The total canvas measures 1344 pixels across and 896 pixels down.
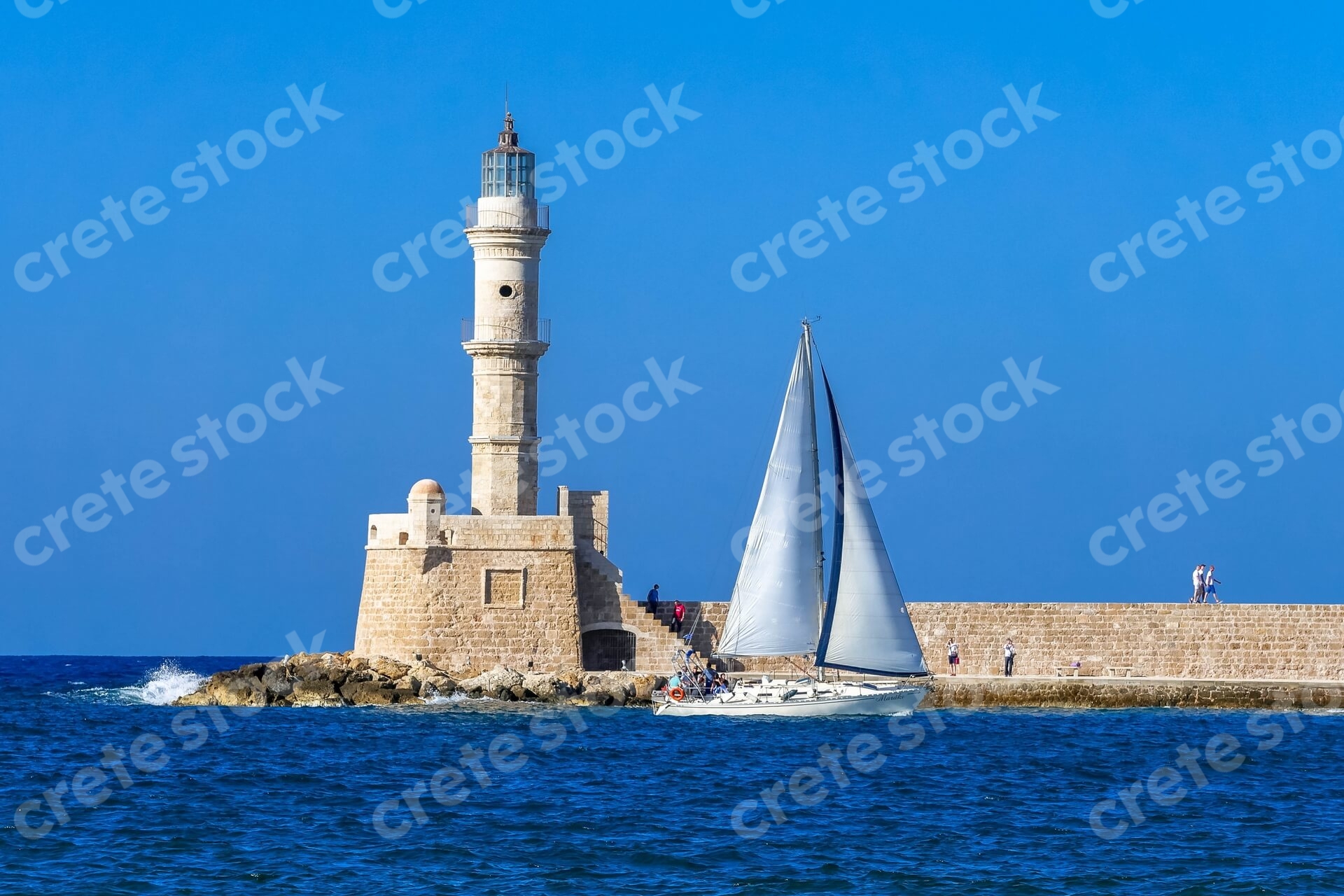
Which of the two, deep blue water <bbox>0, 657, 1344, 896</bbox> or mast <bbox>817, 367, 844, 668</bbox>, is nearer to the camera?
deep blue water <bbox>0, 657, 1344, 896</bbox>

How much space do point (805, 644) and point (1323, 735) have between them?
24.0ft

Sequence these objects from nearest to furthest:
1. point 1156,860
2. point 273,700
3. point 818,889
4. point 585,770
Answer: point 818,889
point 1156,860
point 585,770
point 273,700

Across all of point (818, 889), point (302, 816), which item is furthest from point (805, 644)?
point (818, 889)

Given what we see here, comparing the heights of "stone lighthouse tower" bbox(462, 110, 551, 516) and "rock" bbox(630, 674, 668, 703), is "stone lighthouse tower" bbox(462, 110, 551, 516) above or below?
above

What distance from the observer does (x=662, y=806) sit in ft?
71.9

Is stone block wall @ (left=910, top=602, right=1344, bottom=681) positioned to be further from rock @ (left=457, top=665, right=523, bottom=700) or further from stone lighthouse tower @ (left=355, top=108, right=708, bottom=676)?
rock @ (left=457, top=665, right=523, bottom=700)

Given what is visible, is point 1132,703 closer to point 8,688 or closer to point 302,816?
point 302,816

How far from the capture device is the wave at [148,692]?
36.9m

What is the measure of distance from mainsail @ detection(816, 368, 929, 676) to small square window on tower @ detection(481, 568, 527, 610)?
4.59 metres

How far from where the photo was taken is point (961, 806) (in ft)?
72.8

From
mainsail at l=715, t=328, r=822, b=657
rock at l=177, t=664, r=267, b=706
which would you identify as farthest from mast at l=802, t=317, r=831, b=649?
rock at l=177, t=664, r=267, b=706

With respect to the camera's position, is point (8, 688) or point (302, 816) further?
point (8, 688)

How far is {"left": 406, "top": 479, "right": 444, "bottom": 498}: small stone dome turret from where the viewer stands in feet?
102

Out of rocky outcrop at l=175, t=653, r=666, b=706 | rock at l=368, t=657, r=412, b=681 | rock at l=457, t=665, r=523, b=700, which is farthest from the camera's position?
rock at l=368, t=657, r=412, b=681
